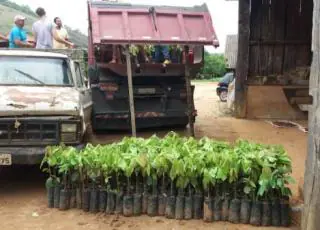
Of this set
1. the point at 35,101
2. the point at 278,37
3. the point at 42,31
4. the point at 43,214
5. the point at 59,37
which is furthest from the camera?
the point at 278,37

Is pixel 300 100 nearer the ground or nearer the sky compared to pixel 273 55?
nearer the ground

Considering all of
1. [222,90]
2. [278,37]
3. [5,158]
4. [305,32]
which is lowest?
[222,90]

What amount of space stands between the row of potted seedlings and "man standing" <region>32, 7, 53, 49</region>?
5.26m

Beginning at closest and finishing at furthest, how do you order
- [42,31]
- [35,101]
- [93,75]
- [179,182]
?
1. [179,182]
2. [35,101]
3. [93,75]
4. [42,31]

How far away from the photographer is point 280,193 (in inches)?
201

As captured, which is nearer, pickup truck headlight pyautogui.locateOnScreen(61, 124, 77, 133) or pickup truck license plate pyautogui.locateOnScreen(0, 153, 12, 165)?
pickup truck license plate pyautogui.locateOnScreen(0, 153, 12, 165)

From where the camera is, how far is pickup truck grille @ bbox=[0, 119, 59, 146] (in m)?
5.94

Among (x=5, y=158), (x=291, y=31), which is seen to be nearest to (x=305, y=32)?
(x=291, y=31)

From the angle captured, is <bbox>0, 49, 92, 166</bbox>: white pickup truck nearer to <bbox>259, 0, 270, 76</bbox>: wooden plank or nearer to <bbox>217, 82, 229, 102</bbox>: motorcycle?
<bbox>259, 0, 270, 76</bbox>: wooden plank

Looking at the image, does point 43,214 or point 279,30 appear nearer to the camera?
point 43,214

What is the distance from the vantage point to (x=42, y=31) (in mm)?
10312

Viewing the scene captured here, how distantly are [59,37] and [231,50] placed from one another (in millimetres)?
19261

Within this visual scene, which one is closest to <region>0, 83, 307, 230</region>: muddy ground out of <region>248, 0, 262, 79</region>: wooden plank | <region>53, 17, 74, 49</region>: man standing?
<region>248, 0, 262, 79</region>: wooden plank

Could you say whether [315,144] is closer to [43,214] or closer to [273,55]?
[43,214]
